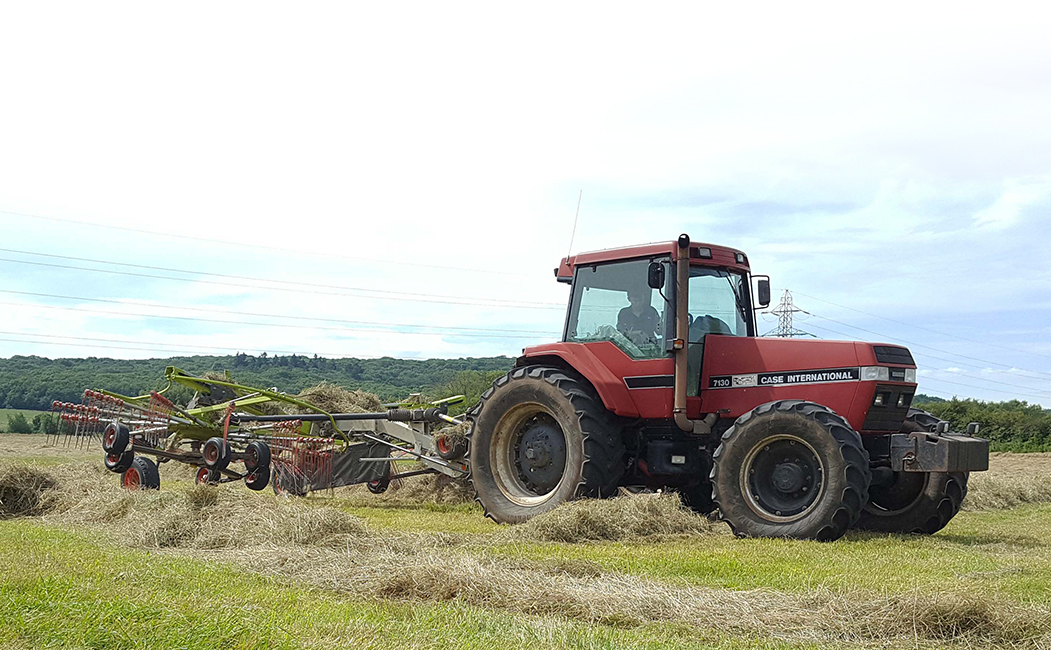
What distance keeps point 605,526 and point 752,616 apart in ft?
11.6

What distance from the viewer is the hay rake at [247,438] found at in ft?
35.4

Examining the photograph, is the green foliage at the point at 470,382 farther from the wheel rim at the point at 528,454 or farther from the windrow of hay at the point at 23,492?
the windrow of hay at the point at 23,492

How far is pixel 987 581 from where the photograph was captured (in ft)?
21.2

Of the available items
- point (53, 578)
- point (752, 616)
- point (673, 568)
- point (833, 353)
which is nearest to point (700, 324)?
point (833, 353)

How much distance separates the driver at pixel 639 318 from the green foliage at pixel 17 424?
1161 inches

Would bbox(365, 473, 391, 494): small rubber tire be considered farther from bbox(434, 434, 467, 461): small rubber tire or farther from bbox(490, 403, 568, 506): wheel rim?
bbox(490, 403, 568, 506): wheel rim

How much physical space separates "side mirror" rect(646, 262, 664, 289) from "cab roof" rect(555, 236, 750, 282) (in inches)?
10.9

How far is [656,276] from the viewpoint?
10078mm

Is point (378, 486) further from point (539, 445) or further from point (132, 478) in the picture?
point (132, 478)

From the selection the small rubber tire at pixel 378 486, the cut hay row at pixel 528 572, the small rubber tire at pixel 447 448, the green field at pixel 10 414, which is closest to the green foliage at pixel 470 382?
the green field at pixel 10 414

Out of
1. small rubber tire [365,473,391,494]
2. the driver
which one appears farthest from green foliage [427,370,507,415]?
the driver

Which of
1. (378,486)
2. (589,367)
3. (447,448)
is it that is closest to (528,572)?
(589,367)

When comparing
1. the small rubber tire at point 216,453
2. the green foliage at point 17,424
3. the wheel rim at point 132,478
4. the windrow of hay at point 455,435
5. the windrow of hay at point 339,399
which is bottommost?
the green foliage at point 17,424

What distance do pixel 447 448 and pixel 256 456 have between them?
2383 millimetres
